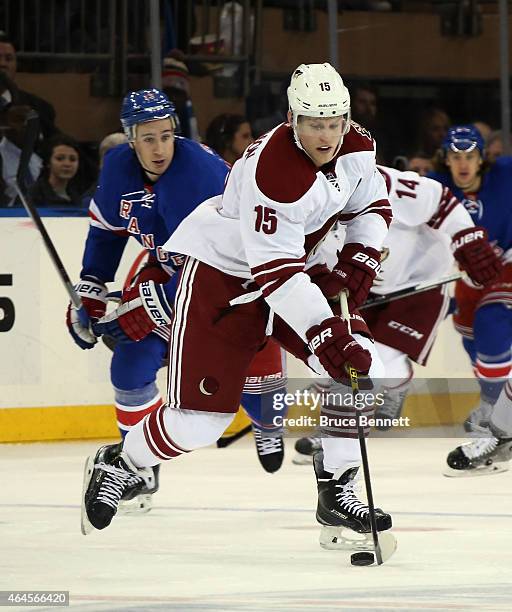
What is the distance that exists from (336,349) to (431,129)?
13.7 ft

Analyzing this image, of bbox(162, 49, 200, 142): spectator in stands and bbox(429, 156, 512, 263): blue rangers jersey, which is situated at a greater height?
bbox(162, 49, 200, 142): spectator in stands

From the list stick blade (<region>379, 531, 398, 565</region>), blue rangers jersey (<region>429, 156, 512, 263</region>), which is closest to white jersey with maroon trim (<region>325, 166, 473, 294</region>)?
blue rangers jersey (<region>429, 156, 512, 263</region>)

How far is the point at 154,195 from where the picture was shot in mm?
4535

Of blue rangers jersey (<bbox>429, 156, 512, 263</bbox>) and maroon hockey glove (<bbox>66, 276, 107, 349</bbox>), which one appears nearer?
maroon hockey glove (<bbox>66, 276, 107, 349</bbox>)

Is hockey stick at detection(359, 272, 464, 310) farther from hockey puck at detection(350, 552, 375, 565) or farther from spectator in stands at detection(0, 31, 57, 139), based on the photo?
hockey puck at detection(350, 552, 375, 565)

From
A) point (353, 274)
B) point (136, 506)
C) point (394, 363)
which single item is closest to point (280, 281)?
point (353, 274)

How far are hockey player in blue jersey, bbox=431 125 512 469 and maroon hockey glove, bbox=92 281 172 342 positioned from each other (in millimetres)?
1617

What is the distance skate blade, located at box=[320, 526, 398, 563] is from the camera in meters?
3.65

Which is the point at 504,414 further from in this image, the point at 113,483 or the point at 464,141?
the point at 113,483

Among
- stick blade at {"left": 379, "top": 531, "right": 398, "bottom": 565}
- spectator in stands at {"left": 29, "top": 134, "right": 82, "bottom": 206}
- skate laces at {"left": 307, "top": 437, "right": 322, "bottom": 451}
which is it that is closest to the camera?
stick blade at {"left": 379, "top": 531, "right": 398, "bottom": 565}

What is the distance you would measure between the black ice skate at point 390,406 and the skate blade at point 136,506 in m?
1.40

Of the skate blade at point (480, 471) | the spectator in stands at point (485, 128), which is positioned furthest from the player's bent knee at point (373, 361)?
the spectator in stands at point (485, 128)

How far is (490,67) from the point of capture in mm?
7512

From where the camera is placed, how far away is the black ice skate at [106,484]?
392 centimetres
